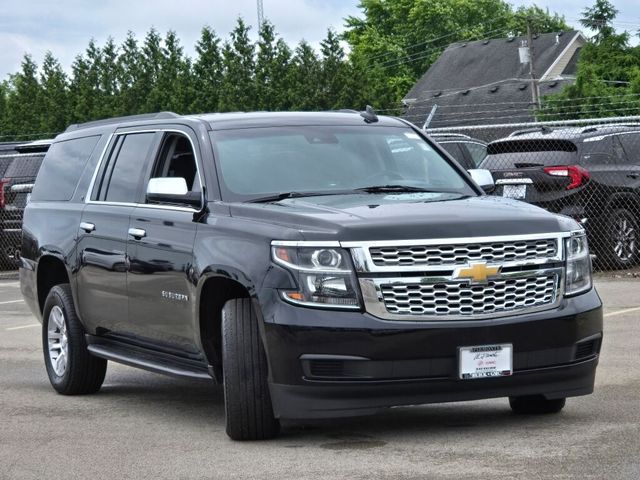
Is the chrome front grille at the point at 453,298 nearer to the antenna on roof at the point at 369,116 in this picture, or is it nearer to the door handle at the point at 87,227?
the antenna on roof at the point at 369,116

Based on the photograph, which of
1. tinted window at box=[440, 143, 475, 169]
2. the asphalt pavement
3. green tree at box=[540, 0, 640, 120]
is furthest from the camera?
green tree at box=[540, 0, 640, 120]

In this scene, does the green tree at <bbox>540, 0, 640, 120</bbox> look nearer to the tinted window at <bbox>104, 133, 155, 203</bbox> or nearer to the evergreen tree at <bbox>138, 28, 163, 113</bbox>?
the evergreen tree at <bbox>138, 28, 163, 113</bbox>

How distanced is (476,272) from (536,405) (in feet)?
4.31

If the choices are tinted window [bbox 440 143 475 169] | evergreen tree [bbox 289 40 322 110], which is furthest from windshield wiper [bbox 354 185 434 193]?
evergreen tree [bbox 289 40 322 110]

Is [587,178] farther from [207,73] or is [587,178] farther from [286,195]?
[207,73]

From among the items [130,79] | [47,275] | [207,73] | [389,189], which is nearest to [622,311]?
[47,275]

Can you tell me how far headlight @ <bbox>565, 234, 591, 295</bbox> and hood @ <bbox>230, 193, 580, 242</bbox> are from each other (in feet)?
0.30

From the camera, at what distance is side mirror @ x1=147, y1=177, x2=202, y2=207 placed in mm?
8469

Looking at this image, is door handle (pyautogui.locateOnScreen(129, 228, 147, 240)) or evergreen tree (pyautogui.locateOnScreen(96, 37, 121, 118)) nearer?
door handle (pyautogui.locateOnScreen(129, 228, 147, 240))

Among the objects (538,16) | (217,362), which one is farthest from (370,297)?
(538,16)

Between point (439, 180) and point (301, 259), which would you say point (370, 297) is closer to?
point (301, 259)

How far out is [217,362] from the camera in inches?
323

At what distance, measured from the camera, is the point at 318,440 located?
7789 mm

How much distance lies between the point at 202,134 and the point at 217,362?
1448mm
